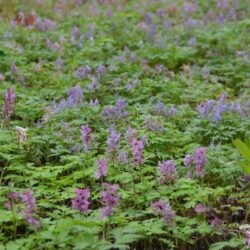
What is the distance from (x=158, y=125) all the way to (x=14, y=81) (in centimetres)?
226

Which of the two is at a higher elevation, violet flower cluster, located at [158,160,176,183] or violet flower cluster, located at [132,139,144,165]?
violet flower cluster, located at [132,139,144,165]

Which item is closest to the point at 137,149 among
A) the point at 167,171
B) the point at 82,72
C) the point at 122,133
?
the point at 167,171

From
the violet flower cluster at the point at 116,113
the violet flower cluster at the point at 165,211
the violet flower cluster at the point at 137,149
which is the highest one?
the violet flower cluster at the point at 137,149

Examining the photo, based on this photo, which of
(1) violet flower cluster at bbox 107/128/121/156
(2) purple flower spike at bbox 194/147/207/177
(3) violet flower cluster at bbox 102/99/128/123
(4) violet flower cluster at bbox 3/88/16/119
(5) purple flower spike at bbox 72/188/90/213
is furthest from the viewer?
(3) violet flower cluster at bbox 102/99/128/123

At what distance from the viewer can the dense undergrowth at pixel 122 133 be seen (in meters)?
3.30

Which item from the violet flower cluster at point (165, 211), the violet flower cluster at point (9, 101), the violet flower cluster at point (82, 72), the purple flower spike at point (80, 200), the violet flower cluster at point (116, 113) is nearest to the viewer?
the purple flower spike at point (80, 200)

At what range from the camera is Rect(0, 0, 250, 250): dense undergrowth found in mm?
3297

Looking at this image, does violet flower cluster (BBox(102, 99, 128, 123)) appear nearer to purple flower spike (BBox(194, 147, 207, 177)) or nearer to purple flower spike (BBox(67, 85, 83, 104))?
purple flower spike (BBox(67, 85, 83, 104))

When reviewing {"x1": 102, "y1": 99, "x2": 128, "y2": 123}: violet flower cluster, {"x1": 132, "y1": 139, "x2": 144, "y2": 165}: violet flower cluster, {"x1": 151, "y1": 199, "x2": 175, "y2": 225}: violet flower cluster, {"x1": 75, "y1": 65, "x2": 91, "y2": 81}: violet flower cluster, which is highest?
{"x1": 132, "y1": 139, "x2": 144, "y2": 165}: violet flower cluster

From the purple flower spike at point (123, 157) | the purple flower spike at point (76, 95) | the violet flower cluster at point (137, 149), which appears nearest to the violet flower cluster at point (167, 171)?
the violet flower cluster at point (137, 149)

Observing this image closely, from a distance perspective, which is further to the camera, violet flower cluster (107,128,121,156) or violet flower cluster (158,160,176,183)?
violet flower cluster (107,128,121,156)

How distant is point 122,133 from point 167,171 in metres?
1.17

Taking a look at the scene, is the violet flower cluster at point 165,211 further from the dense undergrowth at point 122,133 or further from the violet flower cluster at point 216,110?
the violet flower cluster at point 216,110

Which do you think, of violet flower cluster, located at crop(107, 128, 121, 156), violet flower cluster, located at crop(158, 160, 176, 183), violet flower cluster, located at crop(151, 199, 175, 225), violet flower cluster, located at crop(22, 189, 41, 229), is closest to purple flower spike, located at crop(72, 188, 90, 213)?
violet flower cluster, located at crop(22, 189, 41, 229)
